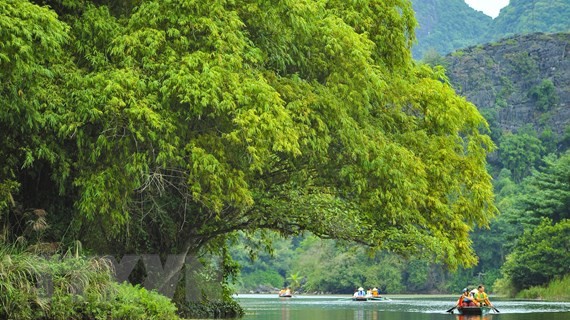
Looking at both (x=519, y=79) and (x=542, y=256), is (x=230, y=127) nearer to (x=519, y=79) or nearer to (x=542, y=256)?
(x=542, y=256)

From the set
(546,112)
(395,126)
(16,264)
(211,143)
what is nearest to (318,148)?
(211,143)

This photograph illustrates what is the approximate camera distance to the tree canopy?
55.8 ft

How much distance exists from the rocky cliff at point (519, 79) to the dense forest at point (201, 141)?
99.2 m

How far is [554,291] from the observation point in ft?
189

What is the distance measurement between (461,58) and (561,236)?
71.5 meters

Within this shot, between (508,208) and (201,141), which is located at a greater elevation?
(508,208)

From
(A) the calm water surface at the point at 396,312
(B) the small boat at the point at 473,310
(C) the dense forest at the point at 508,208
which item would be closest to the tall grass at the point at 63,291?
(A) the calm water surface at the point at 396,312

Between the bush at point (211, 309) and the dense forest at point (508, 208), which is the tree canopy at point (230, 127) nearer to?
the bush at point (211, 309)

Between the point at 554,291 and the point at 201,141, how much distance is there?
44027mm

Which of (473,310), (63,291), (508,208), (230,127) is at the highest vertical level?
(508,208)

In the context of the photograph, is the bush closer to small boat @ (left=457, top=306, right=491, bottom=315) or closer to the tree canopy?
the tree canopy

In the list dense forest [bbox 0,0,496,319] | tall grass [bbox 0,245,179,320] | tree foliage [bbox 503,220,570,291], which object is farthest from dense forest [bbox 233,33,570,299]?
tall grass [bbox 0,245,179,320]

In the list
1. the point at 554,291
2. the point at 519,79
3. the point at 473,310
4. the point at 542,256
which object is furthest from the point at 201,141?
the point at 519,79

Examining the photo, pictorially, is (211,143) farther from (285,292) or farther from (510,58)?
(510,58)
